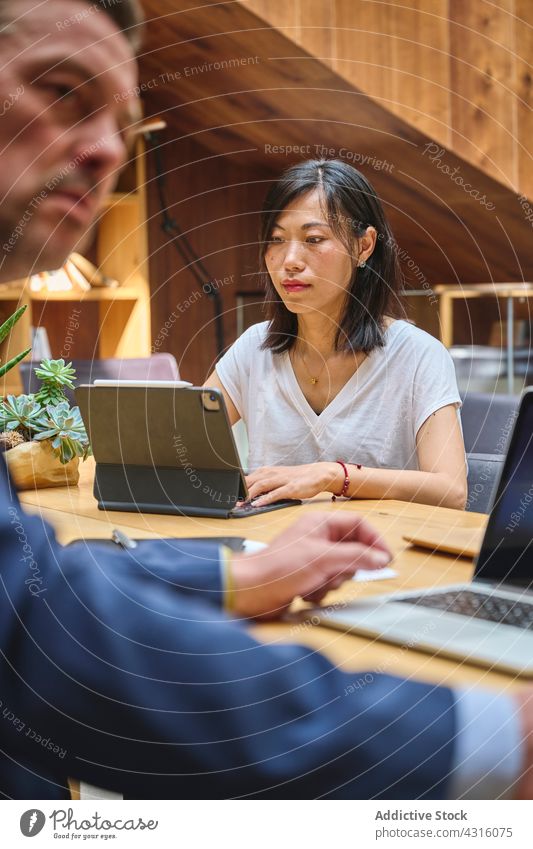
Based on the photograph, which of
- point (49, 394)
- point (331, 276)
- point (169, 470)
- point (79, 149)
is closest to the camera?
point (79, 149)

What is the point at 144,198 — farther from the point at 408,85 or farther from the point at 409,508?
the point at 409,508

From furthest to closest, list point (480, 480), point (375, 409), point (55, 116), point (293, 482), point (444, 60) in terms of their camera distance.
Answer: point (444, 60) → point (375, 409) → point (480, 480) → point (293, 482) → point (55, 116)

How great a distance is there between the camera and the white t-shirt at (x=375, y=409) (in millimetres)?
1880

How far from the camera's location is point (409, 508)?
1521mm

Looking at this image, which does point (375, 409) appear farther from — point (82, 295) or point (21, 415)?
point (82, 295)

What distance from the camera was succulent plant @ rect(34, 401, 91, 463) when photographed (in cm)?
161

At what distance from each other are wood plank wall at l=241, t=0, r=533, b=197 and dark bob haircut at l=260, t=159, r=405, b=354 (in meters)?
1.56

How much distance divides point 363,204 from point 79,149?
5.08 ft

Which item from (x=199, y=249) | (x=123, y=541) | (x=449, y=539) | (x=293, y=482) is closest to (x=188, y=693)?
(x=123, y=541)

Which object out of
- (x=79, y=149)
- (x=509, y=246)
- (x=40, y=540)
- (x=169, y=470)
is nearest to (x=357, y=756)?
(x=40, y=540)

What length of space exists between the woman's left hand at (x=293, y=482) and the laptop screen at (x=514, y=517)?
1.78ft

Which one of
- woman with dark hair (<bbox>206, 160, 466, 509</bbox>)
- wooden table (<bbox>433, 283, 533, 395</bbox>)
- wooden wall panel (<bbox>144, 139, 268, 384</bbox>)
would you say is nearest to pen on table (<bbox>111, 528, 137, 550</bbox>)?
woman with dark hair (<bbox>206, 160, 466, 509</bbox>)

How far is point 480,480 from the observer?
1793mm

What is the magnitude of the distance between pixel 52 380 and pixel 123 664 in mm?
1212
